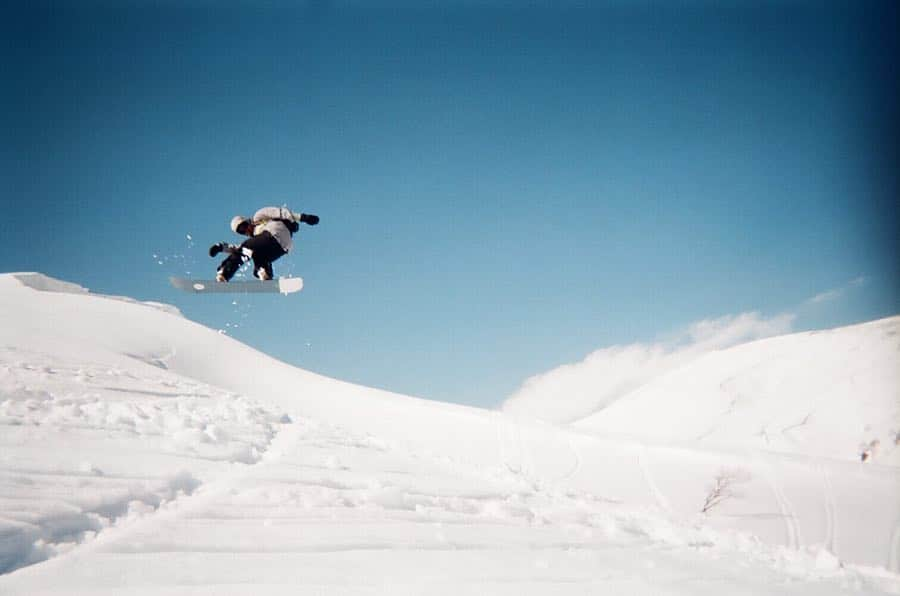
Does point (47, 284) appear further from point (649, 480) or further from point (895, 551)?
point (895, 551)

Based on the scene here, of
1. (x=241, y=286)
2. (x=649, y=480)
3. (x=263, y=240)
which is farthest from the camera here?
(x=649, y=480)

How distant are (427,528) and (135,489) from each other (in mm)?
2279

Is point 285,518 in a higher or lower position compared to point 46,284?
lower

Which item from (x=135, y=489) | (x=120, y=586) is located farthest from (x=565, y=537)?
(x=135, y=489)

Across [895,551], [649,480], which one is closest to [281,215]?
[649,480]

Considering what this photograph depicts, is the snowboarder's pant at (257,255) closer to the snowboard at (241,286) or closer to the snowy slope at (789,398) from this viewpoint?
the snowboard at (241,286)

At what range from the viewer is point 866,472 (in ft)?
54.4

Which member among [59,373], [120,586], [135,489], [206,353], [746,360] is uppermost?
[746,360]

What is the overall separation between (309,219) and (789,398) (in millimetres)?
55663

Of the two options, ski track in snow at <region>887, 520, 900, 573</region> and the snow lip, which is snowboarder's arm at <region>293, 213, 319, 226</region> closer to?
ski track in snow at <region>887, 520, 900, 573</region>

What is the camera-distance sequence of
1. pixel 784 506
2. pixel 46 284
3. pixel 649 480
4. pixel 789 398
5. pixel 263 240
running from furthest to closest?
pixel 789 398
pixel 46 284
pixel 649 480
pixel 784 506
pixel 263 240

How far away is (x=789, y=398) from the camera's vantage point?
4853 centimetres

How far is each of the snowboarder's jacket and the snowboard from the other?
1.10 metres

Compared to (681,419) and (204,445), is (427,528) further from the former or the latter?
(681,419)
